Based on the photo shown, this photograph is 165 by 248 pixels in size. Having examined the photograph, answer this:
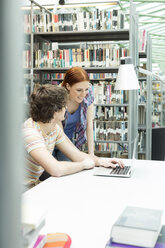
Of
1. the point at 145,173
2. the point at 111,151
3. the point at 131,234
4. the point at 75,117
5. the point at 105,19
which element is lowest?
the point at 111,151

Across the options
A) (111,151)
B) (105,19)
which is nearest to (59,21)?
(105,19)

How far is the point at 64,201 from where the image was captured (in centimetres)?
138

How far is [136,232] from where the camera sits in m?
0.80

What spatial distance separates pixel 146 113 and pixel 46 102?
310cm

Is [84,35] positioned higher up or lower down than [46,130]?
higher up

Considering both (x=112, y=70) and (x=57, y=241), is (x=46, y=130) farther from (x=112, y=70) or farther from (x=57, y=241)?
(x=112, y=70)

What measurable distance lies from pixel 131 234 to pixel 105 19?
11.6ft

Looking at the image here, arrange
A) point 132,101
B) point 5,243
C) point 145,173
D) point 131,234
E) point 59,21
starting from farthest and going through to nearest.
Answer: point 59,21 < point 132,101 < point 145,173 < point 131,234 < point 5,243

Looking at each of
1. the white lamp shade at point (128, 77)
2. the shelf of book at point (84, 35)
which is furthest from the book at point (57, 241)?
the shelf of book at point (84, 35)

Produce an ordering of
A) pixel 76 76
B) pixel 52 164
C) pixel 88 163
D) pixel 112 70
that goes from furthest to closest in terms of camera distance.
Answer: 1. pixel 112 70
2. pixel 76 76
3. pixel 88 163
4. pixel 52 164

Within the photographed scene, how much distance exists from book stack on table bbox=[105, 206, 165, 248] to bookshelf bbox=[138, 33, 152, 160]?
3830 millimetres

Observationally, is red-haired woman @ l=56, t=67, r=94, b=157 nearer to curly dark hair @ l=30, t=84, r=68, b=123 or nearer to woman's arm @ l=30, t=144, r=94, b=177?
curly dark hair @ l=30, t=84, r=68, b=123

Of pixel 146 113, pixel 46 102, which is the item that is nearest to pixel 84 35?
pixel 146 113

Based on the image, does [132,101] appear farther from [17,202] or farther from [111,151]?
[17,202]
